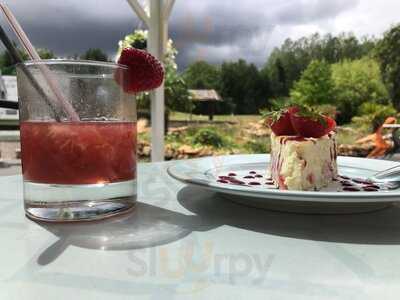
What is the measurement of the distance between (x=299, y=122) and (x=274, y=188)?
4.0 inches

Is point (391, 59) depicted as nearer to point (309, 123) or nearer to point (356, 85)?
point (356, 85)

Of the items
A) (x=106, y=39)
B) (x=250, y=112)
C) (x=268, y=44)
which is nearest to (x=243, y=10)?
(x=268, y=44)

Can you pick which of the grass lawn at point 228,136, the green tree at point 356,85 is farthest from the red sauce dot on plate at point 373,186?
the green tree at point 356,85

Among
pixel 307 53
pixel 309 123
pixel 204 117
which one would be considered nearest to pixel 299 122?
pixel 309 123

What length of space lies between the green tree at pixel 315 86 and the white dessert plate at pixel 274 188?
16.5 feet

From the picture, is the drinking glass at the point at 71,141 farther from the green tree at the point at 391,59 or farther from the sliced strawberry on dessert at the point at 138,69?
the green tree at the point at 391,59

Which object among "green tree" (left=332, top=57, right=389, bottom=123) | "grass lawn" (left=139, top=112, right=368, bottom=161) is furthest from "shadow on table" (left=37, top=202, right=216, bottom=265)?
"green tree" (left=332, top=57, right=389, bottom=123)

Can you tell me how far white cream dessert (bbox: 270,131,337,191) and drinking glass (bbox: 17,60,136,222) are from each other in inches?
10.6

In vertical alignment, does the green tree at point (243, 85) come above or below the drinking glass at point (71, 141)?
above

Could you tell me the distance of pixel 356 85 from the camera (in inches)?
237

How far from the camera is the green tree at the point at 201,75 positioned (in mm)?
5148

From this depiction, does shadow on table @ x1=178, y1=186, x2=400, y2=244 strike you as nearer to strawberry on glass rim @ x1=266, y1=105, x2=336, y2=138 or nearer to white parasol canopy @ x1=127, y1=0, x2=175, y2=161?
strawberry on glass rim @ x1=266, y1=105, x2=336, y2=138

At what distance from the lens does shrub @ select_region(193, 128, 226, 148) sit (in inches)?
201

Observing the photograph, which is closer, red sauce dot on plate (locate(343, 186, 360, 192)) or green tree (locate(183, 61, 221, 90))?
red sauce dot on plate (locate(343, 186, 360, 192))
